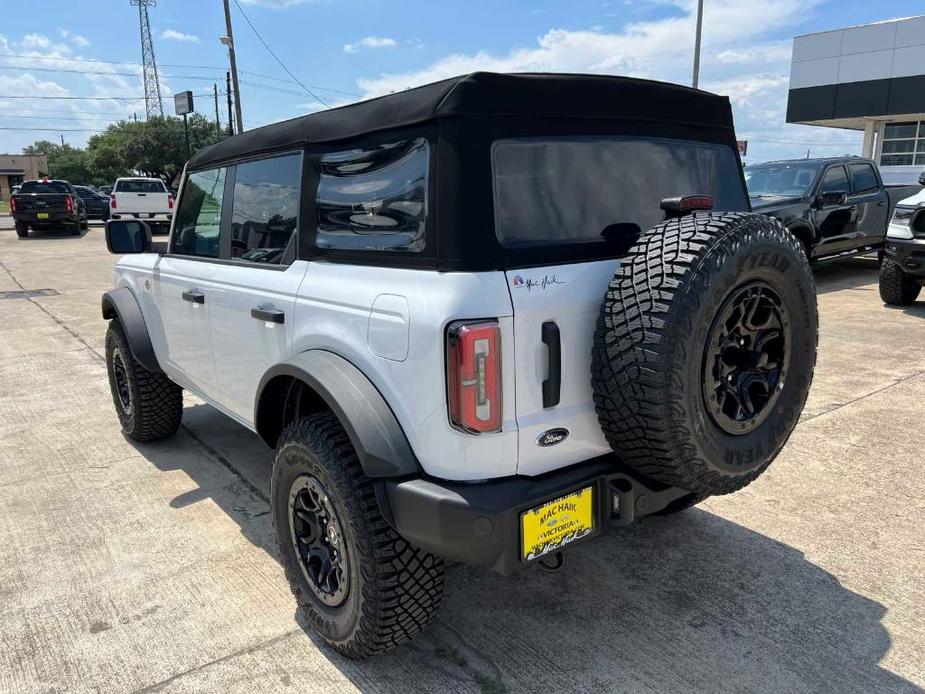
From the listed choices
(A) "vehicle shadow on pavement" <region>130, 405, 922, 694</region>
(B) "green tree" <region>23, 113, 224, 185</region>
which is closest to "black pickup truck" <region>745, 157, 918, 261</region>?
(A) "vehicle shadow on pavement" <region>130, 405, 922, 694</region>

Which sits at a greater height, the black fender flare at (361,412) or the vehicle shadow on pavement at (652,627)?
the black fender flare at (361,412)

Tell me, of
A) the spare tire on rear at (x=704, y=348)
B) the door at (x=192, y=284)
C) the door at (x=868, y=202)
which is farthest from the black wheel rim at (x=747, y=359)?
the door at (x=868, y=202)

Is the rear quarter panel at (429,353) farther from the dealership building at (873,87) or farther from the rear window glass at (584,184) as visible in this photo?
the dealership building at (873,87)

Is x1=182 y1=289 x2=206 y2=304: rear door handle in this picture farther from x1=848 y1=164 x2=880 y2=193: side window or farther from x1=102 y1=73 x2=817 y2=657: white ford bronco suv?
x1=848 y1=164 x2=880 y2=193: side window

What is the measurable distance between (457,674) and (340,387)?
1067 mm

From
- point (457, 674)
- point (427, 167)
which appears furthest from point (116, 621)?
point (427, 167)

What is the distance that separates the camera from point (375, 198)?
2324 millimetres

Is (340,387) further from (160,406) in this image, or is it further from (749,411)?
(160,406)

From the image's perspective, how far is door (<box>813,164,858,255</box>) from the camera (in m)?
9.26

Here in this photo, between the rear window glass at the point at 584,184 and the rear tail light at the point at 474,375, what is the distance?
322 millimetres

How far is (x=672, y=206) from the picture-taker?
7.77ft

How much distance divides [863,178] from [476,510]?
34.2 ft

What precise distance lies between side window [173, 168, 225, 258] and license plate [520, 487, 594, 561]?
2.18 metres

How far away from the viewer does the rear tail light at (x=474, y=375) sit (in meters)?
1.93
